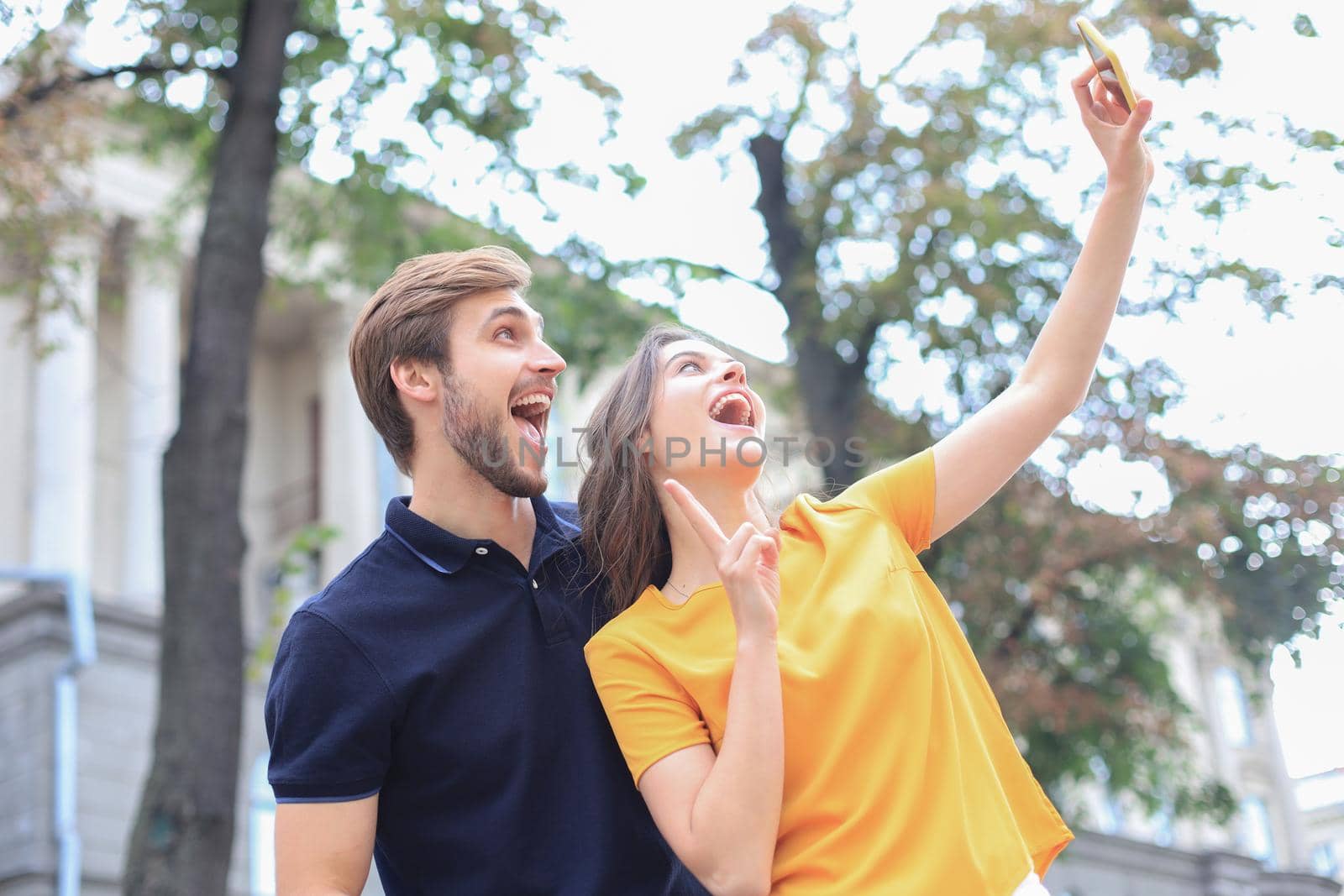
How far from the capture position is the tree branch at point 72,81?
916 cm

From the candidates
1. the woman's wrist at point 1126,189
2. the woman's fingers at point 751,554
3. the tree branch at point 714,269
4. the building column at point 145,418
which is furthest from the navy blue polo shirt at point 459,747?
the building column at point 145,418

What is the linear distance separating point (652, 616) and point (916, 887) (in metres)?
0.72

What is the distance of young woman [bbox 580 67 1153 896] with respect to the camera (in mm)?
2352

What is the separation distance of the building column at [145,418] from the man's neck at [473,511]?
63.5 feet

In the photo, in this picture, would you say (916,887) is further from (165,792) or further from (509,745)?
(165,792)

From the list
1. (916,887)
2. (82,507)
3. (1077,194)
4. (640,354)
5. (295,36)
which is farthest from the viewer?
(82,507)

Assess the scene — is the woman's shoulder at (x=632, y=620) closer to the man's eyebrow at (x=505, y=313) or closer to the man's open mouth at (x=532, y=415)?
the man's open mouth at (x=532, y=415)

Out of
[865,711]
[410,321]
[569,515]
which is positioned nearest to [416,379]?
[410,321]

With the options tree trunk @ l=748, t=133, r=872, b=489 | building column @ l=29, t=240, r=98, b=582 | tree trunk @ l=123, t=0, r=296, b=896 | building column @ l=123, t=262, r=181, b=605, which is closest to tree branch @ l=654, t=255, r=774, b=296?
tree trunk @ l=748, t=133, r=872, b=489

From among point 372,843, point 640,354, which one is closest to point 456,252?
point 640,354

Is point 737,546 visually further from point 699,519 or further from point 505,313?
point 505,313

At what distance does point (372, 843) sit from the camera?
9.07 ft

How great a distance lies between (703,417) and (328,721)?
0.89m

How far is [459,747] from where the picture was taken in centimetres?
278
